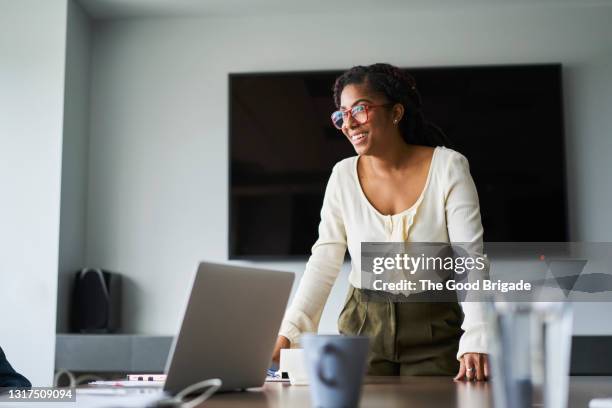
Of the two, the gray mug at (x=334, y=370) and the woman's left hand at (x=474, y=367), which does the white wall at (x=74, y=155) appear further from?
the gray mug at (x=334, y=370)

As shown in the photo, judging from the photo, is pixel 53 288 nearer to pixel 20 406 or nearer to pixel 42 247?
pixel 42 247

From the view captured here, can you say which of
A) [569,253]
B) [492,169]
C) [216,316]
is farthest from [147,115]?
[216,316]

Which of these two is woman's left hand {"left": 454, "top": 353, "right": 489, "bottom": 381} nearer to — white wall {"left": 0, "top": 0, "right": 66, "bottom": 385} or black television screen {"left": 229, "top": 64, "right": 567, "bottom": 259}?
black television screen {"left": 229, "top": 64, "right": 567, "bottom": 259}

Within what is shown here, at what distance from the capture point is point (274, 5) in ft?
13.8

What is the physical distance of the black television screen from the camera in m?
4.02

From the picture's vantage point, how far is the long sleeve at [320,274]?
1790 millimetres

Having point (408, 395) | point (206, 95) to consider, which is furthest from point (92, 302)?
point (408, 395)

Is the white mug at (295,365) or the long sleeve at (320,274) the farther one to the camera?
the long sleeve at (320,274)

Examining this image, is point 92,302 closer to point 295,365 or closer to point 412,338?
point 412,338

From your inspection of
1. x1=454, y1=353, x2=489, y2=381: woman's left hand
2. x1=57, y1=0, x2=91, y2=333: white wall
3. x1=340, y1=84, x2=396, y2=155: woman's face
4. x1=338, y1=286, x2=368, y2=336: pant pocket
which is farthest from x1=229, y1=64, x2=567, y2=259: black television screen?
x1=454, y1=353, x2=489, y2=381: woman's left hand

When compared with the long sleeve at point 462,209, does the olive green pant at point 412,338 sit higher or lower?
lower

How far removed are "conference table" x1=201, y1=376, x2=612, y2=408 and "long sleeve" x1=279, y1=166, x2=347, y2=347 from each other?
361mm

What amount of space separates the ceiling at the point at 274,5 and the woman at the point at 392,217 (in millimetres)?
2112

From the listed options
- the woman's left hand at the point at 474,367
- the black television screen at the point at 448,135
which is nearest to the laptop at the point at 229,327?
the woman's left hand at the point at 474,367
